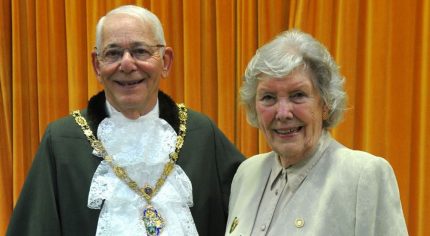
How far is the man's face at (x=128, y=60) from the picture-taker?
1666 mm

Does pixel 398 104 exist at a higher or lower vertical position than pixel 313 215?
higher

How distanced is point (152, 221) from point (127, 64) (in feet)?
1.72

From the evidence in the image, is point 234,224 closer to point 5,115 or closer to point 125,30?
point 125,30

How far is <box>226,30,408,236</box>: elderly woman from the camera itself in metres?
1.34

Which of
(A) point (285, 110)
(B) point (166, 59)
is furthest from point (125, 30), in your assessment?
(A) point (285, 110)

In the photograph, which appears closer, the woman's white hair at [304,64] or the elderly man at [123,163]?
the woman's white hair at [304,64]

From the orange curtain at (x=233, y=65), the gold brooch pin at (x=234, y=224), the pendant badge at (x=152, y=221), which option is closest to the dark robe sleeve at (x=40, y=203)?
the pendant badge at (x=152, y=221)

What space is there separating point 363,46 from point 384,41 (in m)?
0.11

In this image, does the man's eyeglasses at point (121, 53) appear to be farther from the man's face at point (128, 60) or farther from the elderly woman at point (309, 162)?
the elderly woman at point (309, 162)

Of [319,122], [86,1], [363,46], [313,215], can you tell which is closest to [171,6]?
[86,1]

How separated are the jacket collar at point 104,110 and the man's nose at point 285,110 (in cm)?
55

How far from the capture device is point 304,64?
4.70ft

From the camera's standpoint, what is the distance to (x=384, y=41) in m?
2.67

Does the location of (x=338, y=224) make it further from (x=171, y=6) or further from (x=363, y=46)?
(x=171, y=6)
